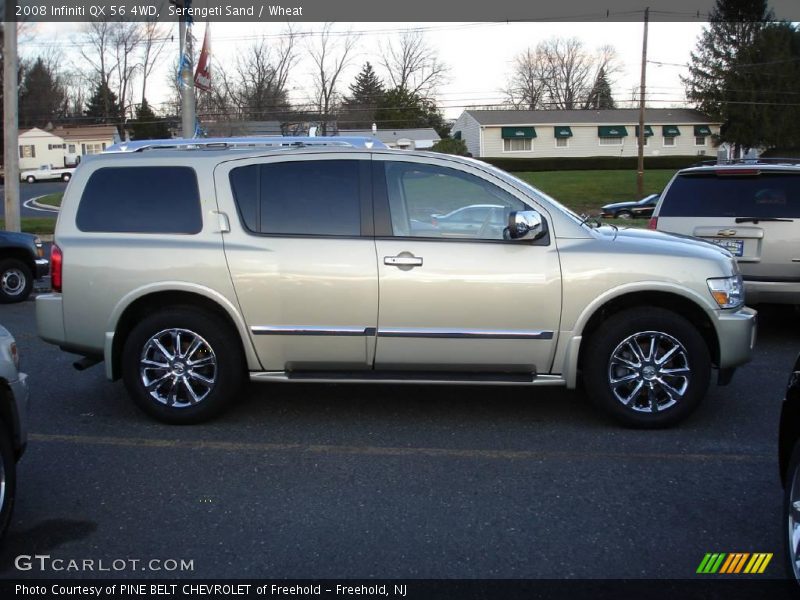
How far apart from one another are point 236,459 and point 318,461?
52cm

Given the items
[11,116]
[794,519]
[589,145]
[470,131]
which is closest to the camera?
[794,519]

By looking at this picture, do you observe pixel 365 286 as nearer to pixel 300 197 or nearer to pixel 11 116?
pixel 300 197

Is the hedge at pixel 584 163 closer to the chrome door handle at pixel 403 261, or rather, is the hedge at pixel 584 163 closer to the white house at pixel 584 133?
the white house at pixel 584 133

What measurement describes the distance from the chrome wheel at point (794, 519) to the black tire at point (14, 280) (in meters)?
11.0

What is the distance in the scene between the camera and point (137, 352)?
5.56 metres

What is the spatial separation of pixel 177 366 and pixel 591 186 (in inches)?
1537

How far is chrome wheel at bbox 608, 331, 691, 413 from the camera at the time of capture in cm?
543

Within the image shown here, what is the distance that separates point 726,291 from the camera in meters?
5.48

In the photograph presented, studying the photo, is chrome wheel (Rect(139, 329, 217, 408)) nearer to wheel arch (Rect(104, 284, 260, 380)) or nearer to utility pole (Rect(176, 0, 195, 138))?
wheel arch (Rect(104, 284, 260, 380))

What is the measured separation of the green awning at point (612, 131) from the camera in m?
62.7

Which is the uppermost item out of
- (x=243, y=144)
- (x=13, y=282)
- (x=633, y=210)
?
(x=243, y=144)

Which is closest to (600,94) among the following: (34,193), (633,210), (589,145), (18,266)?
(589,145)
